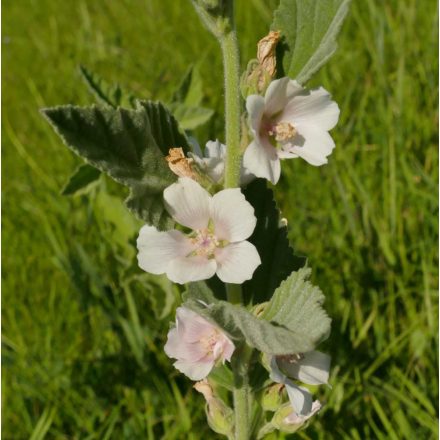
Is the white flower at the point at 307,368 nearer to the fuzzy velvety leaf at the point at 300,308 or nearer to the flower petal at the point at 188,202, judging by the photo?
the fuzzy velvety leaf at the point at 300,308

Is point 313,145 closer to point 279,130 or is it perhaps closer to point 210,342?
point 279,130

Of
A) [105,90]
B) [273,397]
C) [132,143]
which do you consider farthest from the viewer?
[105,90]

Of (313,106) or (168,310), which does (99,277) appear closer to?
(168,310)

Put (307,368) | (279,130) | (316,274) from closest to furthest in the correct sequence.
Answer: (279,130) < (307,368) < (316,274)

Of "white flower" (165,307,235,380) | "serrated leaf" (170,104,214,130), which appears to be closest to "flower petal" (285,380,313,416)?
"white flower" (165,307,235,380)

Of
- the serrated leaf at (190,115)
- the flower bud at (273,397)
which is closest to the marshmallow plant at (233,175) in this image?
the flower bud at (273,397)

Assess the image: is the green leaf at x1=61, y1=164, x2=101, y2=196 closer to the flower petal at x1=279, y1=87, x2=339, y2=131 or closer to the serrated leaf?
the serrated leaf

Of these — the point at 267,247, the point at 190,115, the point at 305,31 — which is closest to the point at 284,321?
the point at 267,247
